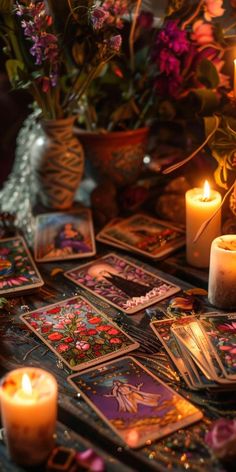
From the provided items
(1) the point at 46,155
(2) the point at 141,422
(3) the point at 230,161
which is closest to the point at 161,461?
(2) the point at 141,422

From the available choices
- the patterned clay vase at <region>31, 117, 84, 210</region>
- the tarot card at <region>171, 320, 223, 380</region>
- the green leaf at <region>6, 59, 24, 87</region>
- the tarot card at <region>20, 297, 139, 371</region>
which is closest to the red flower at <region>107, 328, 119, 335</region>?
the tarot card at <region>20, 297, 139, 371</region>

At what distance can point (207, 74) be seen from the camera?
61.9 inches

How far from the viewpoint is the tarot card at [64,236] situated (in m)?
1.55

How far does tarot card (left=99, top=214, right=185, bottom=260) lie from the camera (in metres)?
1.56

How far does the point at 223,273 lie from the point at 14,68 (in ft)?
2.10

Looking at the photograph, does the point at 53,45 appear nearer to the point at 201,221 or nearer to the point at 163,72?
the point at 163,72

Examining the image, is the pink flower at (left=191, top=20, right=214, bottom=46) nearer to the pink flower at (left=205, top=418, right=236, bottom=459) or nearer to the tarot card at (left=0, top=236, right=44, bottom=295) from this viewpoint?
the tarot card at (left=0, top=236, right=44, bottom=295)

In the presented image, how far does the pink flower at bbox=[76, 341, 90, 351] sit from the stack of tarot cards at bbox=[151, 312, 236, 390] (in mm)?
132

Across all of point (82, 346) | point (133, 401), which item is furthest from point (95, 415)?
point (82, 346)

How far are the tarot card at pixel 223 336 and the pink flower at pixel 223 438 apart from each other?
0.36ft

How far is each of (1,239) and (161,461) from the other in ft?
2.50

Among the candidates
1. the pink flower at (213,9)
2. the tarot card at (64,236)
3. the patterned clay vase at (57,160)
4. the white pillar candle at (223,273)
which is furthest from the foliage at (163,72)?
the white pillar candle at (223,273)

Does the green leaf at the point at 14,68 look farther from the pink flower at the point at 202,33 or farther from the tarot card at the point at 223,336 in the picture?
the tarot card at the point at 223,336

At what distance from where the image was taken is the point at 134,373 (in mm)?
1180
